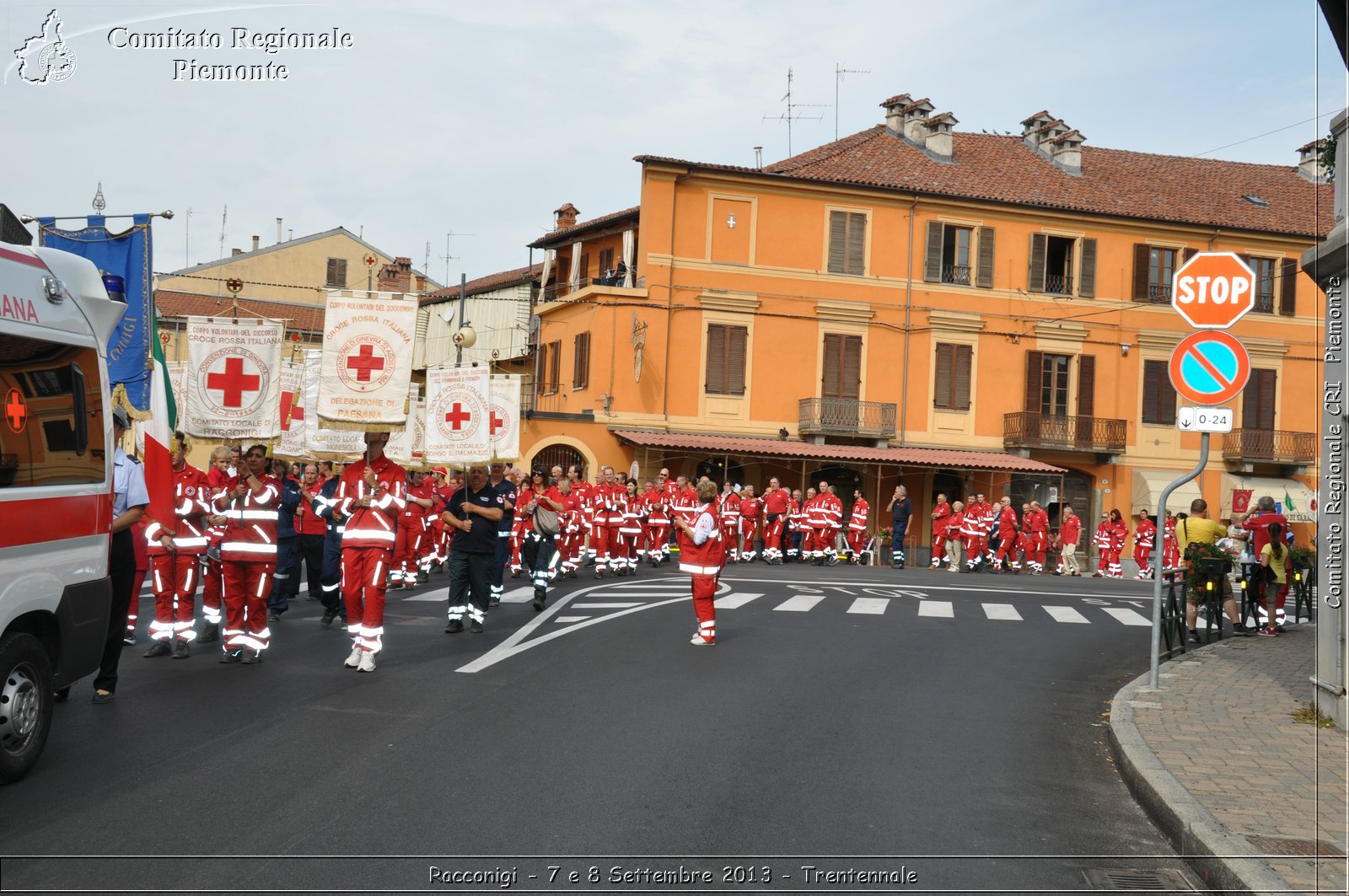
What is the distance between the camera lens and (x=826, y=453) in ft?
124

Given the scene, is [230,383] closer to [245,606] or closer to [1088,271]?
[245,606]

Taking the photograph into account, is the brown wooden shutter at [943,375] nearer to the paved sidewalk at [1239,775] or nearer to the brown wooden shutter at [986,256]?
the brown wooden shutter at [986,256]

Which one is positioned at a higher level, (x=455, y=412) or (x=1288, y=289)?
(x=1288, y=289)

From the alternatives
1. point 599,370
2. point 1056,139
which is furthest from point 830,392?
point 1056,139

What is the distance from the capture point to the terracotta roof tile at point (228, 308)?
2185 inches

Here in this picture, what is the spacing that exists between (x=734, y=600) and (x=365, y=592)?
30.9 ft

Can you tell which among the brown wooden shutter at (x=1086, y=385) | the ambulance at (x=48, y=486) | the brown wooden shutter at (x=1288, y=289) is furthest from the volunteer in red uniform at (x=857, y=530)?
the ambulance at (x=48, y=486)

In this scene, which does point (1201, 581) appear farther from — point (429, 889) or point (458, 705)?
point (429, 889)

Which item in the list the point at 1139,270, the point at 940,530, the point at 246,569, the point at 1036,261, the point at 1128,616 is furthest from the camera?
the point at 1139,270

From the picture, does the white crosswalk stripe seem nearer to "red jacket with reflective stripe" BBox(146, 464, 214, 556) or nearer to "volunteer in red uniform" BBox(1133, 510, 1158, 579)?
"red jacket with reflective stripe" BBox(146, 464, 214, 556)

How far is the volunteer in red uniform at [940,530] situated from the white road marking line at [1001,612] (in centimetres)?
1216

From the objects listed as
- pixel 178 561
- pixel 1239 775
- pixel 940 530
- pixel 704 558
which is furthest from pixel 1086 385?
pixel 1239 775

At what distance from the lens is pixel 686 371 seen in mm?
39281

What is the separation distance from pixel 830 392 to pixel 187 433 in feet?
98.3
